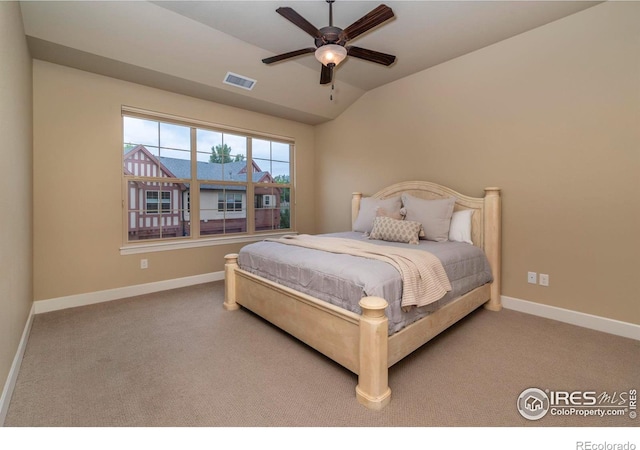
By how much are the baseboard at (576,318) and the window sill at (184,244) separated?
3.34m

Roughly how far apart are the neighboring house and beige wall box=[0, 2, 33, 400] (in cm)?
97

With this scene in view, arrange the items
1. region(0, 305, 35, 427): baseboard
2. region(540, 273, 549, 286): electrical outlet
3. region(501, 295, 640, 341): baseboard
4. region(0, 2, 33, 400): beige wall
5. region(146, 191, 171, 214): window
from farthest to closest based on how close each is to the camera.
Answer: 1. region(146, 191, 171, 214): window
2. region(540, 273, 549, 286): electrical outlet
3. region(501, 295, 640, 341): baseboard
4. region(0, 2, 33, 400): beige wall
5. region(0, 305, 35, 427): baseboard

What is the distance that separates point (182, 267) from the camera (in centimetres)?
372

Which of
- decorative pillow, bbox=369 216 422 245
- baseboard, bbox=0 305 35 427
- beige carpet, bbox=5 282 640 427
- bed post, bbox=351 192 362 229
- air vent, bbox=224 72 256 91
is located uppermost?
air vent, bbox=224 72 256 91

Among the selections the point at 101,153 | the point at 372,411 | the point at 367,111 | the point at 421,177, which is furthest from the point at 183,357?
the point at 367,111

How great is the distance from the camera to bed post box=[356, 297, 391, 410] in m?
1.51

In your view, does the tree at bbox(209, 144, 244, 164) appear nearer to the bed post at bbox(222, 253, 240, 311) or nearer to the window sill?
the window sill

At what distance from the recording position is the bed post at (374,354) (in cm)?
151

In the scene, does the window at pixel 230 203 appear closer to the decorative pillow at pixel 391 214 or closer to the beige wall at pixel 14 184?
the beige wall at pixel 14 184

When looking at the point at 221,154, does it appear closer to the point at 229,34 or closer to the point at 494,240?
the point at 229,34

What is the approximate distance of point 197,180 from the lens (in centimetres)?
387

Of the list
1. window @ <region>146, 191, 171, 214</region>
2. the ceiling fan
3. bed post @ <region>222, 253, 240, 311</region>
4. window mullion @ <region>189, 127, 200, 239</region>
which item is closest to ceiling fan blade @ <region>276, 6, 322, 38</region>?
the ceiling fan
